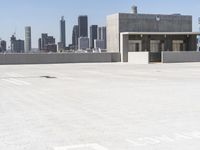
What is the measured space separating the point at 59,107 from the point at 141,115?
2.60 m

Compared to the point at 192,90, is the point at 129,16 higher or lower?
higher

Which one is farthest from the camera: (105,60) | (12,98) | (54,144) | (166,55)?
(105,60)

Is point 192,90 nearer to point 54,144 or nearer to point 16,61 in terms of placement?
point 54,144

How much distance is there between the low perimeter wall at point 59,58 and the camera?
5288cm

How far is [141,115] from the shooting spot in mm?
10805

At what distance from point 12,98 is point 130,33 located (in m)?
40.2

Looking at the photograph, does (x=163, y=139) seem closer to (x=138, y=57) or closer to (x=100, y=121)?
(x=100, y=121)

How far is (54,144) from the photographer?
7.68m

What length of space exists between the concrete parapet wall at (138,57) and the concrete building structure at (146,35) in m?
1.50

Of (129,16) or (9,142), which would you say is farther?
(129,16)

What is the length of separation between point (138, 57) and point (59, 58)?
9.44m

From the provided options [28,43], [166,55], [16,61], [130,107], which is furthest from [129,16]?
[28,43]

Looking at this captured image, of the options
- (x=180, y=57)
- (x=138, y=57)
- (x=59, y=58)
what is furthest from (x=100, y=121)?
(x=59, y=58)

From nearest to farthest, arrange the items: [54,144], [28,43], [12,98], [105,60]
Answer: [54,144], [12,98], [105,60], [28,43]
